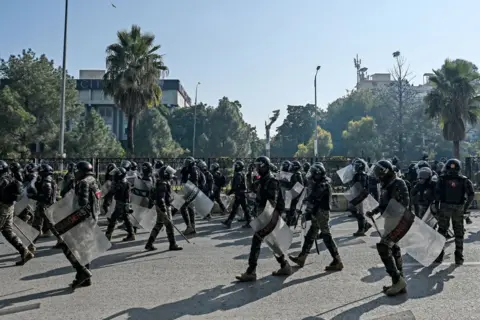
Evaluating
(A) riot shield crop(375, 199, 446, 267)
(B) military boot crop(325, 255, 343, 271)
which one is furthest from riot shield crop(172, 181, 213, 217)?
(A) riot shield crop(375, 199, 446, 267)

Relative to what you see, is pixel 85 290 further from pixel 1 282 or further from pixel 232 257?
pixel 232 257

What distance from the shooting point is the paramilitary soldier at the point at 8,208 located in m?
7.71

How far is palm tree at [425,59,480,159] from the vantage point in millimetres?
26031

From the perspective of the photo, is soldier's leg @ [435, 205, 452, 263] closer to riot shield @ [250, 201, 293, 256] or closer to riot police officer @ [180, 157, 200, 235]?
riot shield @ [250, 201, 293, 256]

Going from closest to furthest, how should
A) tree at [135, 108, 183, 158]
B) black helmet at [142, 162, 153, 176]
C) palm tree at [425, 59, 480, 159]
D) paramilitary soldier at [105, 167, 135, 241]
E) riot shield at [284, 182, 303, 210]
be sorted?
1. paramilitary soldier at [105, 167, 135, 241]
2. black helmet at [142, 162, 153, 176]
3. riot shield at [284, 182, 303, 210]
4. palm tree at [425, 59, 480, 159]
5. tree at [135, 108, 183, 158]

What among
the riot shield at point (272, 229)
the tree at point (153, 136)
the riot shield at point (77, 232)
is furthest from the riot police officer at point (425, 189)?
the tree at point (153, 136)

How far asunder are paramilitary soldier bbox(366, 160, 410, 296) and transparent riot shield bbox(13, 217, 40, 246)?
5942 millimetres

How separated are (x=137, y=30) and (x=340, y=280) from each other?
22.9 metres

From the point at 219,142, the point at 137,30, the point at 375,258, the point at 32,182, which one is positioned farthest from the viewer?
the point at 219,142

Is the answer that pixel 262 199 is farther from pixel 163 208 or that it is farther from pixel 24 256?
pixel 24 256

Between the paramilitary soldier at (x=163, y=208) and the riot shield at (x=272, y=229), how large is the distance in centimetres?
281

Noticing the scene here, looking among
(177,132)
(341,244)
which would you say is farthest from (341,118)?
(341,244)

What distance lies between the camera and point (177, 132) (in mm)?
61969

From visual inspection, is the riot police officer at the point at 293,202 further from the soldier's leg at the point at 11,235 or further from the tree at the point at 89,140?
the tree at the point at 89,140
